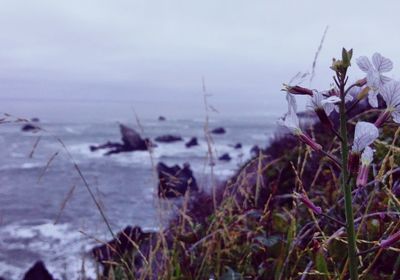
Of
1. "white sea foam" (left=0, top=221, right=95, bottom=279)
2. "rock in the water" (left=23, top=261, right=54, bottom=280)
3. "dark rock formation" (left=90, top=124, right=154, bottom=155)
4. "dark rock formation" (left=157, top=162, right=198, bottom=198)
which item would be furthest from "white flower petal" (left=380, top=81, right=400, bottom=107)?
"dark rock formation" (left=90, top=124, right=154, bottom=155)

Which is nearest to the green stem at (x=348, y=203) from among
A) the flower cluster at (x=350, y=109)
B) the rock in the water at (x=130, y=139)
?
the flower cluster at (x=350, y=109)

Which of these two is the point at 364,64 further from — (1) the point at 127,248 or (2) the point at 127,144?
(2) the point at 127,144

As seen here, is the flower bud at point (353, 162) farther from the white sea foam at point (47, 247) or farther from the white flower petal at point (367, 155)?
the white sea foam at point (47, 247)

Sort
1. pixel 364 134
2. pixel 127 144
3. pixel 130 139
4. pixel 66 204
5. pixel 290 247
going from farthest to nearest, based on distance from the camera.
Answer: pixel 127 144
pixel 130 139
pixel 66 204
pixel 290 247
pixel 364 134

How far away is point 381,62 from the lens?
1337 mm

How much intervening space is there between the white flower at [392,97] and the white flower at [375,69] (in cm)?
1

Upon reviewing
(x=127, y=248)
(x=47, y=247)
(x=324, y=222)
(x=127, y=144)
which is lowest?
(x=127, y=144)

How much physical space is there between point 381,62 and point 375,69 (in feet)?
0.10

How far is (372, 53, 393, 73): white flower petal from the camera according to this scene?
1328 millimetres

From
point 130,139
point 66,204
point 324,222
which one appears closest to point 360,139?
point 324,222

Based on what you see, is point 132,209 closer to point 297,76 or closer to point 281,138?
point 281,138

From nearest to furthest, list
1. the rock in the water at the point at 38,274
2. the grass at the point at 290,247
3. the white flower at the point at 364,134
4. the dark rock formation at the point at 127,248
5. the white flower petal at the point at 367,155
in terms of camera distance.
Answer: the white flower at the point at 364,134 → the white flower petal at the point at 367,155 → the grass at the point at 290,247 → the dark rock formation at the point at 127,248 → the rock in the water at the point at 38,274

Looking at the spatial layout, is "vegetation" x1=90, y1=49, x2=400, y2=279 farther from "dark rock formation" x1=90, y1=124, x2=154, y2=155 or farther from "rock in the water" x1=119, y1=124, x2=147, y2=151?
"rock in the water" x1=119, y1=124, x2=147, y2=151

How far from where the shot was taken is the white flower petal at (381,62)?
1328mm
